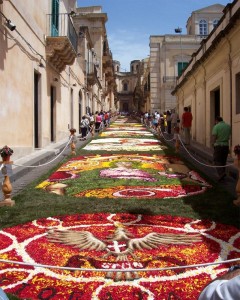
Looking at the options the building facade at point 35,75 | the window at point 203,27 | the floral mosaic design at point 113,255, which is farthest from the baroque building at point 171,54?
the floral mosaic design at point 113,255

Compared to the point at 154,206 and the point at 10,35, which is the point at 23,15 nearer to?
the point at 10,35

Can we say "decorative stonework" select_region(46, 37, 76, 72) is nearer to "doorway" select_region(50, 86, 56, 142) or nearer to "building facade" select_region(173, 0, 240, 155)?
"doorway" select_region(50, 86, 56, 142)

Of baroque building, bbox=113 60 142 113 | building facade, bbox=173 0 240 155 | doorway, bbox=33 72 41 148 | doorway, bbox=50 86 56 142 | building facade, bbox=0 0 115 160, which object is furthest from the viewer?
baroque building, bbox=113 60 142 113

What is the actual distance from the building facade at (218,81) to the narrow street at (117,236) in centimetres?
455

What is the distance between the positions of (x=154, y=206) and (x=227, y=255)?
233cm

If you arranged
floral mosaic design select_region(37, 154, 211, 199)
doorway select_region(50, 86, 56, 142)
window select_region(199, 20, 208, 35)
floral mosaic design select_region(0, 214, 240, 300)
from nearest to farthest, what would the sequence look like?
floral mosaic design select_region(0, 214, 240, 300), floral mosaic design select_region(37, 154, 211, 199), doorway select_region(50, 86, 56, 142), window select_region(199, 20, 208, 35)

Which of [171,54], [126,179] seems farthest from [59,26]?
[171,54]

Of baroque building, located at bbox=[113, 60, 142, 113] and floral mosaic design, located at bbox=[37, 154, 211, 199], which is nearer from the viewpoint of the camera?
floral mosaic design, located at bbox=[37, 154, 211, 199]

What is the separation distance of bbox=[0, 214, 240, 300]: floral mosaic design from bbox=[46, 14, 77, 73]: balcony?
1253cm

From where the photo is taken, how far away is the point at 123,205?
21.3 ft

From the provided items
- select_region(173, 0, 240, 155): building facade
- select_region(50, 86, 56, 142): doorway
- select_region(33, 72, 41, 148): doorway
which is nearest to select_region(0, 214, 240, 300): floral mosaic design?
select_region(173, 0, 240, 155): building facade

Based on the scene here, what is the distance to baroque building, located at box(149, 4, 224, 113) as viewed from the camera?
4281 centimetres

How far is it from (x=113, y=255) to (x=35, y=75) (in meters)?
12.5

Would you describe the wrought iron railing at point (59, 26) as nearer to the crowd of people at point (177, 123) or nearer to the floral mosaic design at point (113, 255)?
the crowd of people at point (177, 123)
